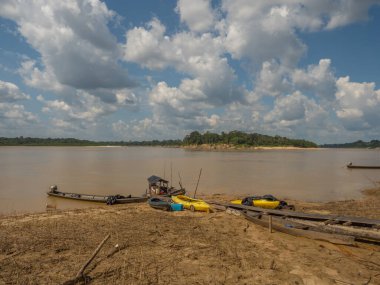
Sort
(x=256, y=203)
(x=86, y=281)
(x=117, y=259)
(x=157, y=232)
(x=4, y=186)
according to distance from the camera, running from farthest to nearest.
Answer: (x=4, y=186)
(x=256, y=203)
(x=157, y=232)
(x=117, y=259)
(x=86, y=281)

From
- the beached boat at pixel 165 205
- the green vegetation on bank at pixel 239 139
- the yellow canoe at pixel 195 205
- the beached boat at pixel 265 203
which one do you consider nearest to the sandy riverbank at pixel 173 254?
the yellow canoe at pixel 195 205

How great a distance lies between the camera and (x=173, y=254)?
12570 millimetres

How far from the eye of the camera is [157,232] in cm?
1553

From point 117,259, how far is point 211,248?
388cm

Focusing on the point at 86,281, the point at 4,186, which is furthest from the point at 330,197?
the point at 4,186

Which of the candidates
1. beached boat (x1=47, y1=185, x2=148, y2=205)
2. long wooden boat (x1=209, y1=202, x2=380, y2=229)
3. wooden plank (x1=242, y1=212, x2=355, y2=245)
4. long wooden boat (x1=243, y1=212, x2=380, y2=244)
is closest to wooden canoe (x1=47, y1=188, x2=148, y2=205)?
beached boat (x1=47, y1=185, x2=148, y2=205)

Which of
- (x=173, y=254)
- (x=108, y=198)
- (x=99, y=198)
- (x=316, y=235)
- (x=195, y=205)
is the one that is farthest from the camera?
(x=99, y=198)

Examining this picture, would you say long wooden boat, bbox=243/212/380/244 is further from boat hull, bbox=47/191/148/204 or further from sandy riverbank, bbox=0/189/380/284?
boat hull, bbox=47/191/148/204

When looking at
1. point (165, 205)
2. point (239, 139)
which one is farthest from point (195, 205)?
point (239, 139)

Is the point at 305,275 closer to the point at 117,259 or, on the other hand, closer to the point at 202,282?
the point at 202,282

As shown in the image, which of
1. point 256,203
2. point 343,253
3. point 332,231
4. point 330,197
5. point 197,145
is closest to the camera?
point 343,253

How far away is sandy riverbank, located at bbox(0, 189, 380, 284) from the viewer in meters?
10.5

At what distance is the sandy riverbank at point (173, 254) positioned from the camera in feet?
34.6

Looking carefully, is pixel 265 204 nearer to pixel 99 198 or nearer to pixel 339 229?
pixel 339 229
